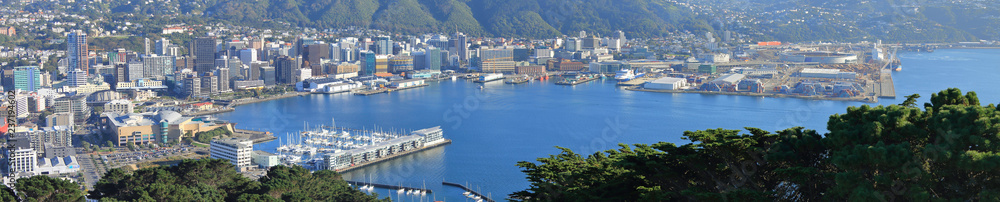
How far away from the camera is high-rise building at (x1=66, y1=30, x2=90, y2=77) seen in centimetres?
1525

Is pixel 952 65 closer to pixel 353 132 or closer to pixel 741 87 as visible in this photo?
pixel 741 87

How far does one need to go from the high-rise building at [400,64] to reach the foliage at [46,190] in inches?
550

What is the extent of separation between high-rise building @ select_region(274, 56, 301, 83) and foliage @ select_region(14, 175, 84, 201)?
11.9m

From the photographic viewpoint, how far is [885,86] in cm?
1310

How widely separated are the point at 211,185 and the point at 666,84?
10568mm

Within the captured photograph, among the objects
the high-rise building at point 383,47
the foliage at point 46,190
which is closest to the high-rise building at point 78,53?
the high-rise building at point 383,47

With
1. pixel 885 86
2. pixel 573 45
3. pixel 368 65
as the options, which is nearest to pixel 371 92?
pixel 368 65

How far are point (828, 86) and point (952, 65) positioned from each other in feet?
19.4

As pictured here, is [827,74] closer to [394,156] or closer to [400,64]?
[400,64]

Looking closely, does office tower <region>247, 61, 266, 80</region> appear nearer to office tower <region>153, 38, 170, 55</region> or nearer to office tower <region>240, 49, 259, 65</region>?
office tower <region>240, 49, 259, 65</region>

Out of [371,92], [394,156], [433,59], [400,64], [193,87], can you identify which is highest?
[433,59]

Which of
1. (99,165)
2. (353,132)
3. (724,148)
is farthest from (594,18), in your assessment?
(724,148)

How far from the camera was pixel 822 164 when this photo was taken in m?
2.36

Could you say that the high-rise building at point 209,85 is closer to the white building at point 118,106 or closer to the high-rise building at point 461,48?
the white building at point 118,106
